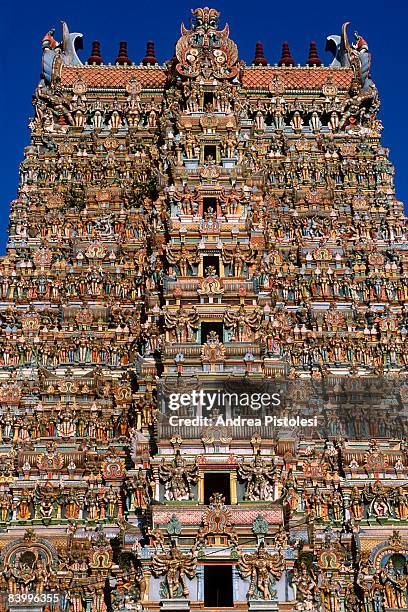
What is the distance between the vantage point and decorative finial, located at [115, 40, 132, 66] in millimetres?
53653

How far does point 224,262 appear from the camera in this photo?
39.7 meters

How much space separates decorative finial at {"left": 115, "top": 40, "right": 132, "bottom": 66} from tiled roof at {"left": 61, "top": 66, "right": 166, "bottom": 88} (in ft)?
5.99

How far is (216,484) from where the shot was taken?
34500 mm

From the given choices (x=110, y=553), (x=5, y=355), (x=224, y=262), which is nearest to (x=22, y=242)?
(x=5, y=355)

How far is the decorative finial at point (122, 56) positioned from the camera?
5365cm

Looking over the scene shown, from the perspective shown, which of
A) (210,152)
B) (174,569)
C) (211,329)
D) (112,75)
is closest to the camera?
(174,569)

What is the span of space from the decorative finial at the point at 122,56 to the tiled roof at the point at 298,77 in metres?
6.51

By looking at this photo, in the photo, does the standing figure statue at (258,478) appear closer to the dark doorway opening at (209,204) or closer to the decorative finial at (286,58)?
the dark doorway opening at (209,204)

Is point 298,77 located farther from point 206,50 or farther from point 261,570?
point 261,570

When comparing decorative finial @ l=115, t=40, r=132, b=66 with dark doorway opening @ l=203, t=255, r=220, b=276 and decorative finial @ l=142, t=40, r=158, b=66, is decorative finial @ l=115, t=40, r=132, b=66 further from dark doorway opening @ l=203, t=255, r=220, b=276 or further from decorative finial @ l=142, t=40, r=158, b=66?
dark doorway opening @ l=203, t=255, r=220, b=276

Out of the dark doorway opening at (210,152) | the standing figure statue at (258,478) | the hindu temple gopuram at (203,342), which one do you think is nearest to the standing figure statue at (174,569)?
the hindu temple gopuram at (203,342)

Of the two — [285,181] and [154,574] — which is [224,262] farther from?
[154,574]

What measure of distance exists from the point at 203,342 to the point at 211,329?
2.24ft

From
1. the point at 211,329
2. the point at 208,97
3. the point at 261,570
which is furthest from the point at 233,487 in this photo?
the point at 208,97
